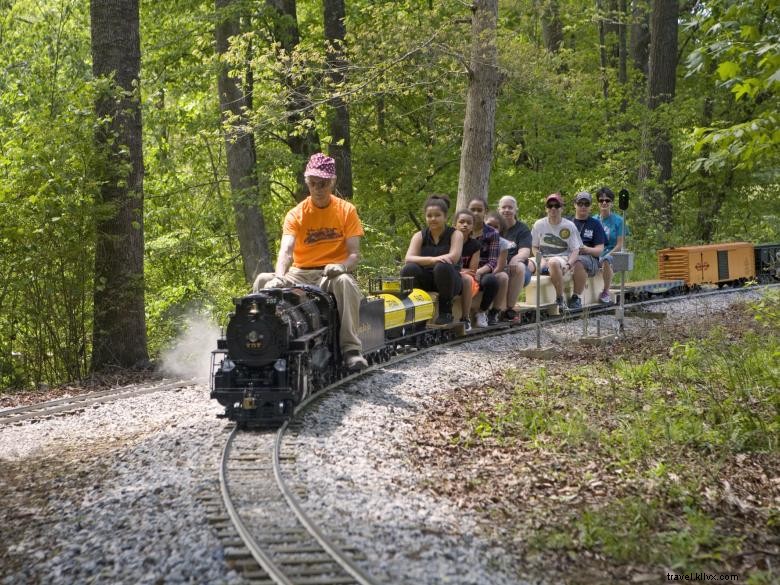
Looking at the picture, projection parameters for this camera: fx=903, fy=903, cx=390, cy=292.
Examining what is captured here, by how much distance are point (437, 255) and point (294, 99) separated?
5264mm

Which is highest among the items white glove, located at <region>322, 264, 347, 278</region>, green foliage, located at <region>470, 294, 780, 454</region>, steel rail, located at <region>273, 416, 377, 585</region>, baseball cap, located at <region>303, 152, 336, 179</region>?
baseball cap, located at <region>303, 152, 336, 179</region>

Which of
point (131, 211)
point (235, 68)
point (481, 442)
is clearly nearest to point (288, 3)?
point (235, 68)

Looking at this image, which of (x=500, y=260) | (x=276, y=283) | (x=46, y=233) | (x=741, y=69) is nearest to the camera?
(x=741, y=69)

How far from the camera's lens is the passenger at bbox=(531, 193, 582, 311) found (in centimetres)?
1406

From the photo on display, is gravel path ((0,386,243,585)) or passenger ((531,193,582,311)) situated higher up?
passenger ((531,193,582,311))

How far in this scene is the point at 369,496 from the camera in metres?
5.87

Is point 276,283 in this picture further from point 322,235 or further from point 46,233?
point 46,233

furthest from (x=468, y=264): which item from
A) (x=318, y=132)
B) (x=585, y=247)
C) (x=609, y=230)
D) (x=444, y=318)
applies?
(x=318, y=132)

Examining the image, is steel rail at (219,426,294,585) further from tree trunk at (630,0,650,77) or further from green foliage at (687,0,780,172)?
tree trunk at (630,0,650,77)

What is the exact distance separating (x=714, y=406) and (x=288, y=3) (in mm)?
14277

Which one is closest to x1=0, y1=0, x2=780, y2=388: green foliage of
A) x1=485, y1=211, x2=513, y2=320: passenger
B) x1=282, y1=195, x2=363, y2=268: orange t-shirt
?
x1=485, y1=211, x2=513, y2=320: passenger

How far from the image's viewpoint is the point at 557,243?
14258mm

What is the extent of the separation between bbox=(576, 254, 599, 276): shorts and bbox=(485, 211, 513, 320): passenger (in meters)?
1.48

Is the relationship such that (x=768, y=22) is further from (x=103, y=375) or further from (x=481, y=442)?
(x=103, y=375)
